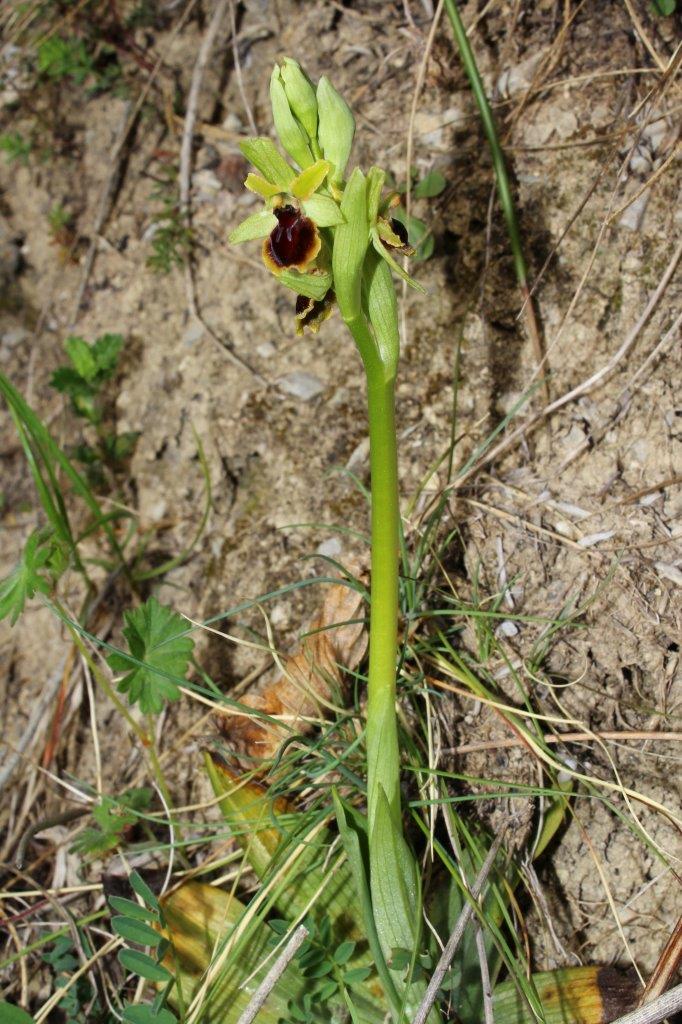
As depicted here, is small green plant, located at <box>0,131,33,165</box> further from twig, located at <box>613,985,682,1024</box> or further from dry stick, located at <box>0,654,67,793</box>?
twig, located at <box>613,985,682,1024</box>

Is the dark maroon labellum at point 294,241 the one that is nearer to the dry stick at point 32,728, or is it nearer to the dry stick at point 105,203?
the dry stick at point 32,728

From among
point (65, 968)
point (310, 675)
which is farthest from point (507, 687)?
point (65, 968)

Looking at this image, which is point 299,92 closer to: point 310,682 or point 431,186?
point 431,186

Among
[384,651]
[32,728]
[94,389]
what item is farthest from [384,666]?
[94,389]

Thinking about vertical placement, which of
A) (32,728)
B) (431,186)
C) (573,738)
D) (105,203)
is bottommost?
(573,738)

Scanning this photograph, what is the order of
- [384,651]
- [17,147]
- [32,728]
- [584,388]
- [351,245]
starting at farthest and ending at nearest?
1. [17,147]
2. [32,728]
3. [584,388]
4. [384,651]
5. [351,245]

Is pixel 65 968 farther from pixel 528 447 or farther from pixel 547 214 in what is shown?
pixel 547 214
